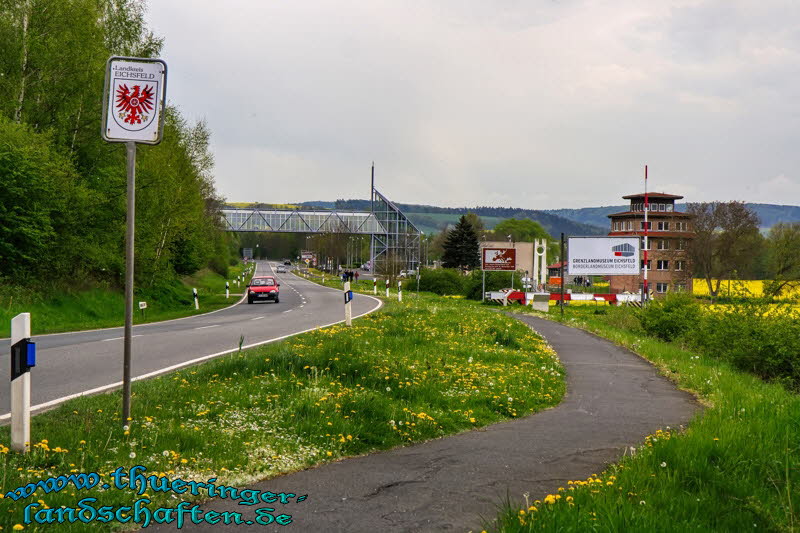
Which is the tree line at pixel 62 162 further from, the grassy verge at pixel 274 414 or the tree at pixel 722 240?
the tree at pixel 722 240

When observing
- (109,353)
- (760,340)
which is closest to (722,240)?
(760,340)

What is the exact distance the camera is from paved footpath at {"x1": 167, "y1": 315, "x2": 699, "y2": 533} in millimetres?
4633

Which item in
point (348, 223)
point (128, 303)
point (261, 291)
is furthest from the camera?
point (348, 223)

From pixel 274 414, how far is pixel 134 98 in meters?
3.47

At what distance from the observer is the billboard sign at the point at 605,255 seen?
42.6 m

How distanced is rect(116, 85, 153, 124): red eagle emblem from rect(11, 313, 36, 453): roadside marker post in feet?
6.72

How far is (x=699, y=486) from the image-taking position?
5.20 meters

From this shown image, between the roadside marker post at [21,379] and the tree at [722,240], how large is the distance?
7249 centimetres

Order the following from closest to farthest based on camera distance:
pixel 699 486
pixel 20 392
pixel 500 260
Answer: pixel 699 486 < pixel 20 392 < pixel 500 260

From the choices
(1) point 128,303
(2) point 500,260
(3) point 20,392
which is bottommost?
(3) point 20,392

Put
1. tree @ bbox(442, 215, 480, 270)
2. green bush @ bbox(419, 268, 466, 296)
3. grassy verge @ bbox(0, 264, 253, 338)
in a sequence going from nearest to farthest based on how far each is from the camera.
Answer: grassy verge @ bbox(0, 264, 253, 338) < green bush @ bbox(419, 268, 466, 296) < tree @ bbox(442, 215, 480, 270)

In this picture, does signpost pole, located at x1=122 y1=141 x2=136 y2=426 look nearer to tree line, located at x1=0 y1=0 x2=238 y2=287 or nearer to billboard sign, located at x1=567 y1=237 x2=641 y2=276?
tree line, located at x1=0 y1=0 x2=238 y2=287

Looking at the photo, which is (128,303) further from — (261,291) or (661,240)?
(661,240)

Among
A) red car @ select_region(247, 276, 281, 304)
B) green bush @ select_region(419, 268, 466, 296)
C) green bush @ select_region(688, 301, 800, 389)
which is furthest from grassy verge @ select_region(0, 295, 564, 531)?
green bush @ select_region(419, 268, 466, 296)
